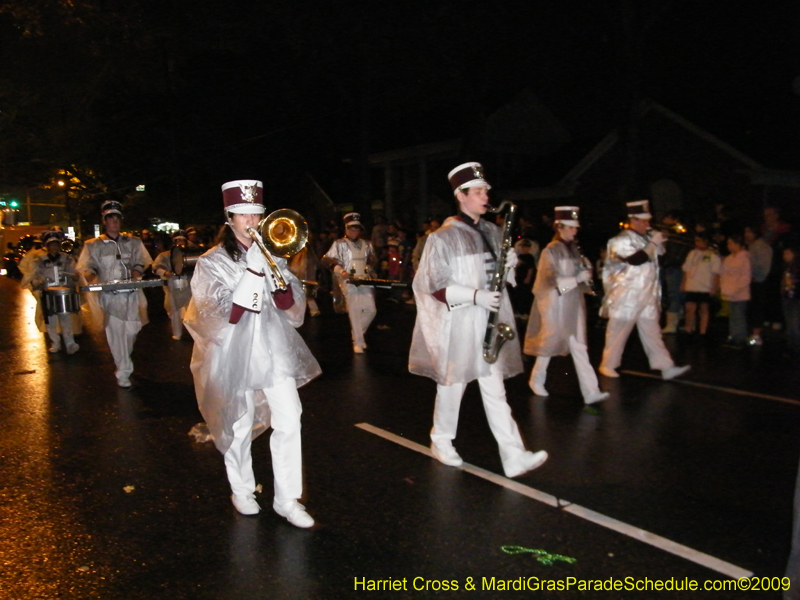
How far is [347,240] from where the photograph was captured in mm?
10789

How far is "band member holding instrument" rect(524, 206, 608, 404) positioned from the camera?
725 centimetres

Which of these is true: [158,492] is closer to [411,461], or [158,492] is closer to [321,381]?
[411,461]

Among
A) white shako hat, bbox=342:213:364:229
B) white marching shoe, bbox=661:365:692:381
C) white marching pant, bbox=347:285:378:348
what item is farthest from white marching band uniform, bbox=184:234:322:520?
white shako hat, bbox=342:213:364:229

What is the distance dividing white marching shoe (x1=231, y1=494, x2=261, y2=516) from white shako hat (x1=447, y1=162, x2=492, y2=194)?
95.3 inches

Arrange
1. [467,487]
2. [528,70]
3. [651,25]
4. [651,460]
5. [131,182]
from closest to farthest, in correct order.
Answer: [467,487], [651,460], [651,25], [528,70], [131,182]

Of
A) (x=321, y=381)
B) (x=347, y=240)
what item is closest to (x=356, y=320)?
(x=347, y=240)

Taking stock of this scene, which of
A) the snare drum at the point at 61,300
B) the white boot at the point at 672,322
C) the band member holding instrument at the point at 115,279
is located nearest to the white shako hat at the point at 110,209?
the band member holding instrument at the point at 115,279

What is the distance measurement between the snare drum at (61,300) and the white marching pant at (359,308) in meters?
3.55

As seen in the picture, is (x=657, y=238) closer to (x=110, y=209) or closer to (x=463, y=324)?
(x=463, y=324)

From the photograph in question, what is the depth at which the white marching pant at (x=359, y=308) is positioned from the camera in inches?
417

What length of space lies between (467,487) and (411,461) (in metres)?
0.69

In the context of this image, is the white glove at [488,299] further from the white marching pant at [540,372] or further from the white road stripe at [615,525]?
the white marching pant at [540,372]

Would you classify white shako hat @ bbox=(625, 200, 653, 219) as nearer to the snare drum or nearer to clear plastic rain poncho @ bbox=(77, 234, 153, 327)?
clear plastic rain poncho @ bbox=(77, 234, 153, 327)

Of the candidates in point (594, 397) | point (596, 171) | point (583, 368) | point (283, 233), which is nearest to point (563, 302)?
point (583, 368)
